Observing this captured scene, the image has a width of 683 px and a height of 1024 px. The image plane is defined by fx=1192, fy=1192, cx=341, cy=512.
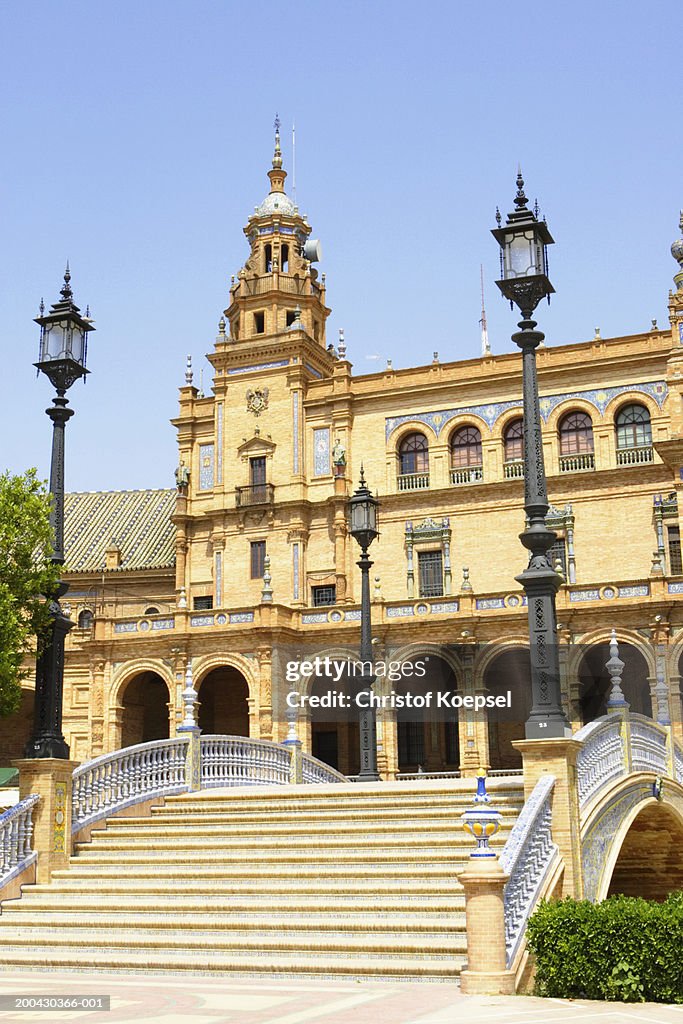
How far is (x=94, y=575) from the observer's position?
54.4m

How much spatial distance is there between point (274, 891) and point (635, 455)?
31591 mm

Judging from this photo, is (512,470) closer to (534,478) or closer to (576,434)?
(576,434)

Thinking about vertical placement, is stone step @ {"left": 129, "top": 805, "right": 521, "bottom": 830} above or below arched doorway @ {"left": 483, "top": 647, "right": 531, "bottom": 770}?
below

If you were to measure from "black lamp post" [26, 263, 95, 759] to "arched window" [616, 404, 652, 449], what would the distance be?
2938 centimetres

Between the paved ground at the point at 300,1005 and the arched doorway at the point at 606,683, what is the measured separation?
28946 millimetres

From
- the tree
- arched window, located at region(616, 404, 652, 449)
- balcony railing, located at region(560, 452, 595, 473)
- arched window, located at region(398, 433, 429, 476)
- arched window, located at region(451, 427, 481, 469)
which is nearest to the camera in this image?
the tree

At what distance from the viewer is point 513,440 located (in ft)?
149

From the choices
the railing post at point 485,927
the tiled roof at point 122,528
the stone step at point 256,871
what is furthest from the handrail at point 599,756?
the tiled roof at point 122,528

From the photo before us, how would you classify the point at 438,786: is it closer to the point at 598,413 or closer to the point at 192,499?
the point at 598,413

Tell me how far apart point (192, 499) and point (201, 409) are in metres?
4.00

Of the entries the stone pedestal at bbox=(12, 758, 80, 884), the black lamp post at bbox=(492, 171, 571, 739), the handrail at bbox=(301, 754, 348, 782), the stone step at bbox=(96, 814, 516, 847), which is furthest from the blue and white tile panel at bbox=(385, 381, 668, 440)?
the stone pedestal at bbox=(12, 758, 80, 884)

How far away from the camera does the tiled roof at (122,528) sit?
54.6 metres

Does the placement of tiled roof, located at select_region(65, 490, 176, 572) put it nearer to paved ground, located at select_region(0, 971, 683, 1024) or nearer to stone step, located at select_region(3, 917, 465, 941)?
stone step, located at select_region(3, 917, 465, 941)

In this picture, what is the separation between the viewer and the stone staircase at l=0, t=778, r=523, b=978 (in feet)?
40.4
